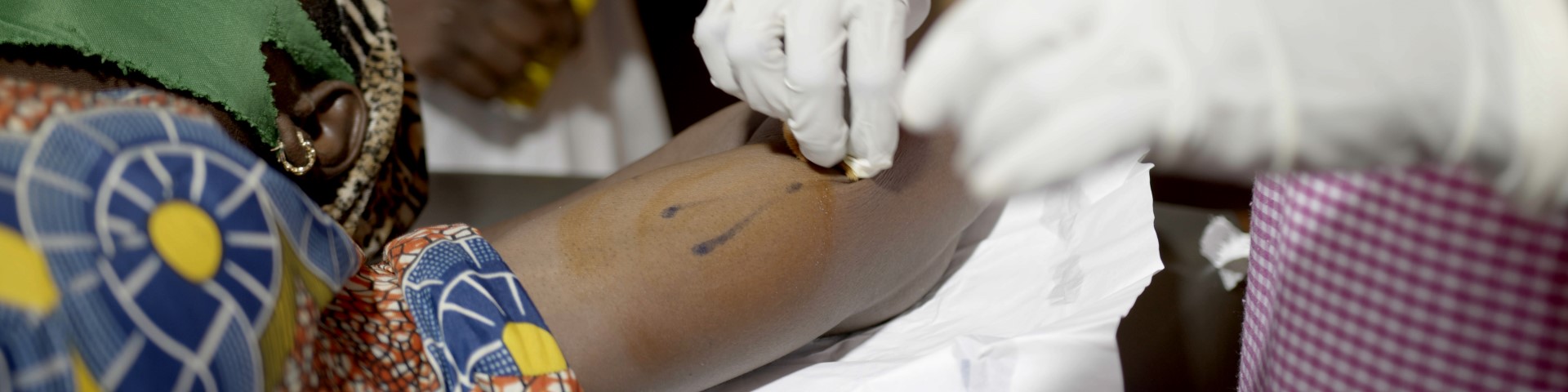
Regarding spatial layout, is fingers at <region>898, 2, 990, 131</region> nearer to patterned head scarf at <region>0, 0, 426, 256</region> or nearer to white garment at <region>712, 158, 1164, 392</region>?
white garment at <region>712, 158, 1164, 392</region>

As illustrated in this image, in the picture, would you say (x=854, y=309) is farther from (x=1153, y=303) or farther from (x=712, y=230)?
(x=1153, y=303)

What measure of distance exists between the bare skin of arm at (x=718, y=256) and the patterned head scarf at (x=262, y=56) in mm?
277

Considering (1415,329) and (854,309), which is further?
(854,309)

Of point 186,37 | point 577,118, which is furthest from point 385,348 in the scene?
point 577,118

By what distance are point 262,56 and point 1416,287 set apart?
945 millimetres

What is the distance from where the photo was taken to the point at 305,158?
34.4 inches

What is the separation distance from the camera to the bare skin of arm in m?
0.67

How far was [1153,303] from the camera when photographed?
84 centimetres

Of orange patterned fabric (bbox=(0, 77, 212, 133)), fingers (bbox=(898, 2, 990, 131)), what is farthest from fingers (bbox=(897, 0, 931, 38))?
orange patterned fabric (bbox=(0, 77, 212, 133))

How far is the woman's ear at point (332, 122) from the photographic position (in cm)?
90

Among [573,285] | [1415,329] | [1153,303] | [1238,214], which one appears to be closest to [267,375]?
[573,285]

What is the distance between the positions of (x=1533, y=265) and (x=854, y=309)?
47 cm

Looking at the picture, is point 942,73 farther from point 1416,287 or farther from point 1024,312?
point 1024,312

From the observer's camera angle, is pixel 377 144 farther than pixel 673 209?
Yes
